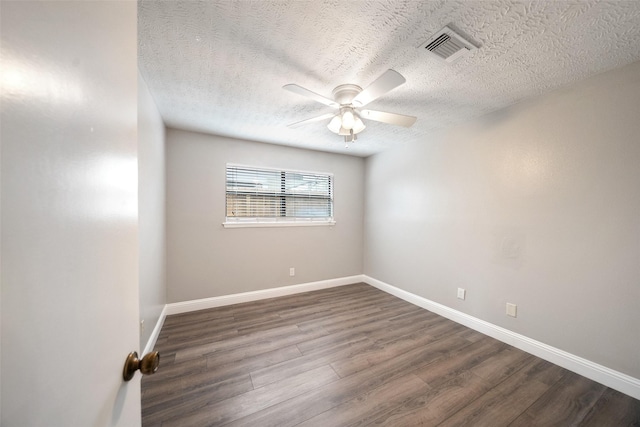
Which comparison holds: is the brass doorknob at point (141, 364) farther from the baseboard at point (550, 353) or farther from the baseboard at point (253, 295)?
the baseboard at point (550, 353)

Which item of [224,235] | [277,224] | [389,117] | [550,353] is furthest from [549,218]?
[224,235]

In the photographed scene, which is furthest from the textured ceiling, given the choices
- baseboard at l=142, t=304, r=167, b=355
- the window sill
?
baseboard at l=142, t=304, r=167, b=355

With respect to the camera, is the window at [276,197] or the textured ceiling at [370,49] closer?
the textured ceiling at [370,49]

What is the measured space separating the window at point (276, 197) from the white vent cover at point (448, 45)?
2.38 m

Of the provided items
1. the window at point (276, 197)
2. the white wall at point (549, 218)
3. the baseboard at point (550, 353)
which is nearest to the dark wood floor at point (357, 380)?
the baseboard at point (550, 353)

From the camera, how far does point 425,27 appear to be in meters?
1.28

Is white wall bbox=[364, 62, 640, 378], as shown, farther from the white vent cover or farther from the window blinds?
the window blinds

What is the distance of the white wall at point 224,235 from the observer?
2770 millimetres

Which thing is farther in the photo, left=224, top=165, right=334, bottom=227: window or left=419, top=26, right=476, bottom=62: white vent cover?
left=224, top=165, right=334, bottom=227: window

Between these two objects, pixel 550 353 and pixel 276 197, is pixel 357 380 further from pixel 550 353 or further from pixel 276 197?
pixel 276 197

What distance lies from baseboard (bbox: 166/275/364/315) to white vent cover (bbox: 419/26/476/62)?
3153mm

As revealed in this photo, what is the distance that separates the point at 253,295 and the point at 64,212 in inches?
121

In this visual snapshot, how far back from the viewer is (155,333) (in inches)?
84.5

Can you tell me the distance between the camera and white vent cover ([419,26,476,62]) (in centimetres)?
131
